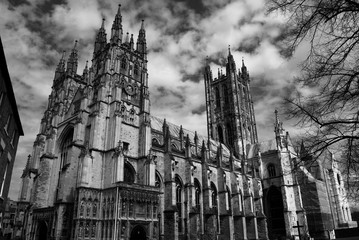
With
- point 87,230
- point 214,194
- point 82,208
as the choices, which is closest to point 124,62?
point 82,208

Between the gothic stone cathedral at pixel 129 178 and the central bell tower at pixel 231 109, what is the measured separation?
8640 mm

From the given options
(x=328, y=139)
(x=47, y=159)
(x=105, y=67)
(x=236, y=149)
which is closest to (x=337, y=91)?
(x=328, y=139)

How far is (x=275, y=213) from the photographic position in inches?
1903

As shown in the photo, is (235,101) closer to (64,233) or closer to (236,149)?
(236,149)

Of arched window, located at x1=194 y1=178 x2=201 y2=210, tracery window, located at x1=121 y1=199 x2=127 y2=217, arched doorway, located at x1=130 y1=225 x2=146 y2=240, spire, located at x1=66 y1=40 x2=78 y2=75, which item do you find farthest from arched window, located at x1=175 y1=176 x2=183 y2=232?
spire, located at x1=66 y1=40 x2=78 y2=75

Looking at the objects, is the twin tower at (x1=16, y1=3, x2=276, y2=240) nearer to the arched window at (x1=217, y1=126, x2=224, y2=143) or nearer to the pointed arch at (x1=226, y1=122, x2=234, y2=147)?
the pointed arch at (x1=226, y1=122, x2=234, y2=147)

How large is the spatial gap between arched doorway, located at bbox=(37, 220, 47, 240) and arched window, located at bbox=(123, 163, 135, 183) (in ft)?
32.7

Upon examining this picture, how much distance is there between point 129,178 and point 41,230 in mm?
11124

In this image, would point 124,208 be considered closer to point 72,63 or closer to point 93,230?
point 93,230

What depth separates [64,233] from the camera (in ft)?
87.7

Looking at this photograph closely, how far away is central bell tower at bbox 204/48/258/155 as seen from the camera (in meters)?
60.4

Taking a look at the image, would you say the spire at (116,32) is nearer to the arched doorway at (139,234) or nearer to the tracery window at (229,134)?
the arched doorway at (139,234)

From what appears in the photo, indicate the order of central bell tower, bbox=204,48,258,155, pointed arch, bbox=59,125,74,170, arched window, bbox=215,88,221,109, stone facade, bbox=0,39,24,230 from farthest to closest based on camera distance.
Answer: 1. arched window, bbox=215,88,221,109
2. central bell tower, bbox=204,48,258,155
3. pointed arch, bbox=59,125,74,170
4. stone facade, bbox=0,39,24,230

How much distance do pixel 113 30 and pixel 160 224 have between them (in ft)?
82.9
